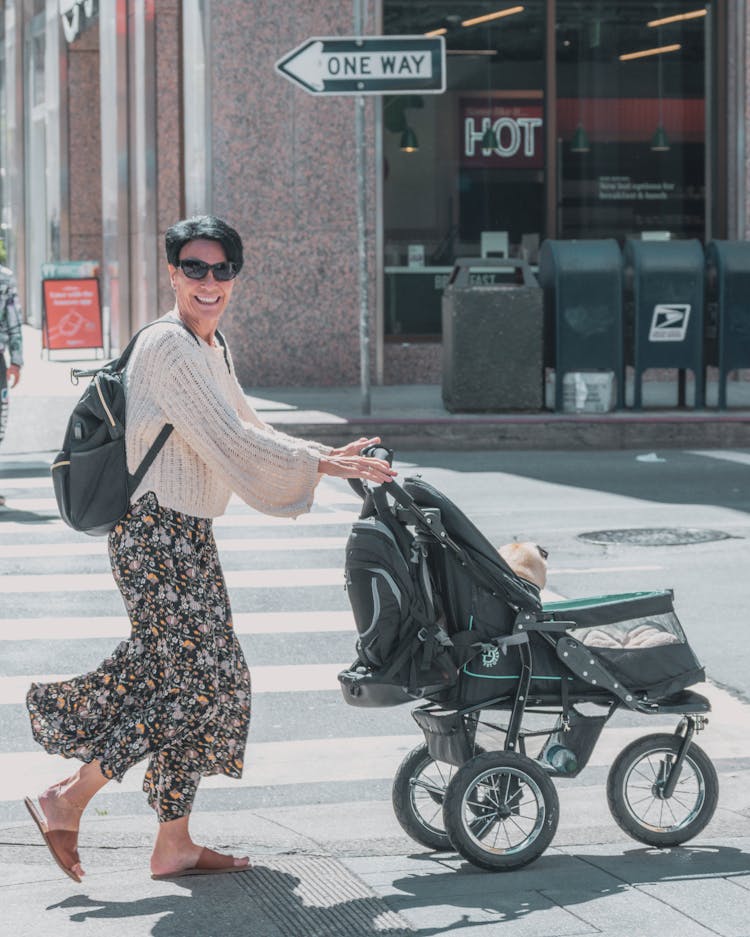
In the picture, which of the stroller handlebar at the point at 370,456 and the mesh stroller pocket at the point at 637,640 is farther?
the mesh stroller pocket at the point at 637,640

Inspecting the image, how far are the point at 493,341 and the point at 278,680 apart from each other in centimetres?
862

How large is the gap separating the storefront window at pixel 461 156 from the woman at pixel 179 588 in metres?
14.3

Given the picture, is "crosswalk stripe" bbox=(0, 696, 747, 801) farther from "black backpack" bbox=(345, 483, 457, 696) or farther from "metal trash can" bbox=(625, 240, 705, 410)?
"metal trash can" bbox=(625, 240, 705, 410)

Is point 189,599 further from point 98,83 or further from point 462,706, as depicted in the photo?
point 98,83

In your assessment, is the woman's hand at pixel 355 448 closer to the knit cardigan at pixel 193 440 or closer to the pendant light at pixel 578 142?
the knit cardigan at pixel 193 440

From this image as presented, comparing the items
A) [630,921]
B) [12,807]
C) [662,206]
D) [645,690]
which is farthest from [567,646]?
[662,206]

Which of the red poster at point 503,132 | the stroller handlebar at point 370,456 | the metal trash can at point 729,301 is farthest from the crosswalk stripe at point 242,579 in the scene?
the red poster at point 503,132

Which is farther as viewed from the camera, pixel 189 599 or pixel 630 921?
pixel 189 599

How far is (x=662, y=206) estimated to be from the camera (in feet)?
63.8

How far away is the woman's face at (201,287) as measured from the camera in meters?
4.67

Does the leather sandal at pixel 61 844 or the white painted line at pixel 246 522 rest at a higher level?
the white painted line at pixel 246 522

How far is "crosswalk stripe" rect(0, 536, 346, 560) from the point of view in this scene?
10.1 m

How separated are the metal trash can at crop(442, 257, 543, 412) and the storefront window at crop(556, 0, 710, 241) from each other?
12.7ft

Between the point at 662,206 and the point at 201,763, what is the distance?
51.4 ft
